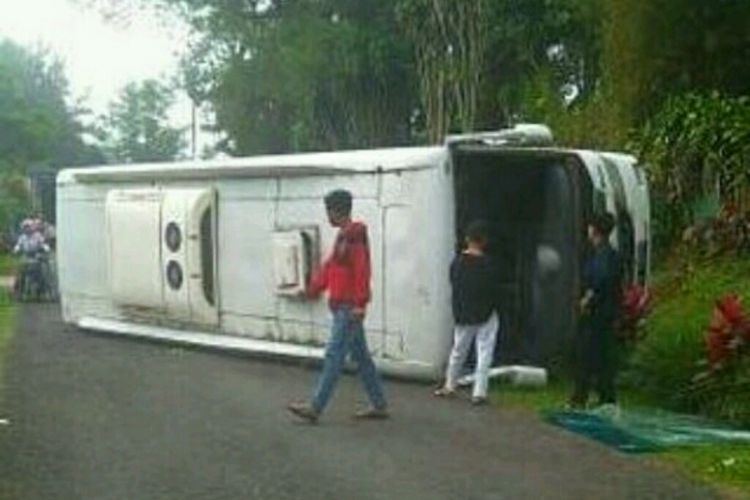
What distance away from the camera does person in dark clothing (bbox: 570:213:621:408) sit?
543 inches

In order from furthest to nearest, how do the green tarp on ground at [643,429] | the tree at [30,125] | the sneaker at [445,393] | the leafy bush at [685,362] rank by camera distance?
the tree at [30,125], the sneaker at [445,393], the leafy bush at [685,362], the green tarp on ground at [643,429]

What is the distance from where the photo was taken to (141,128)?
121 m

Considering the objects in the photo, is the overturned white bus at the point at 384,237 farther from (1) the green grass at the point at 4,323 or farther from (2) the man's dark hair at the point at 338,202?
(2) the man's dark hair at the point at 338,202

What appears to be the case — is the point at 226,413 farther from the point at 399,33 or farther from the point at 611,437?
the point at 399,33

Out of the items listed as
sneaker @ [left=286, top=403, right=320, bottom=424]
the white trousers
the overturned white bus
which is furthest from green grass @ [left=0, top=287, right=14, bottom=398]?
the white trousers

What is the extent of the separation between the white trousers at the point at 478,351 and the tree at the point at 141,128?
98569 mm

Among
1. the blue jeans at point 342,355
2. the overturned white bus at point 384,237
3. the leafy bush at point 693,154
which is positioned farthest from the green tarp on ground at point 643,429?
the leafy bush at point 693,154

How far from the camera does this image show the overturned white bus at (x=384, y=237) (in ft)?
50.6

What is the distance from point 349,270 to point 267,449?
2.00 m

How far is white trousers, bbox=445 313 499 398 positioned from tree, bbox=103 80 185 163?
98.6 meters

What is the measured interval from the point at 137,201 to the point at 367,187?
192 inches

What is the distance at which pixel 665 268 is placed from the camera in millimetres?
20922

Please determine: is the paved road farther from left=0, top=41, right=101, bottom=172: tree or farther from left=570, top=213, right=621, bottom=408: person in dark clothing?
left=0, top=41, right=101, bottom=172: tree

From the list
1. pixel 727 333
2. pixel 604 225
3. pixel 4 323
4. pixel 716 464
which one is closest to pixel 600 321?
pixel 604 225
